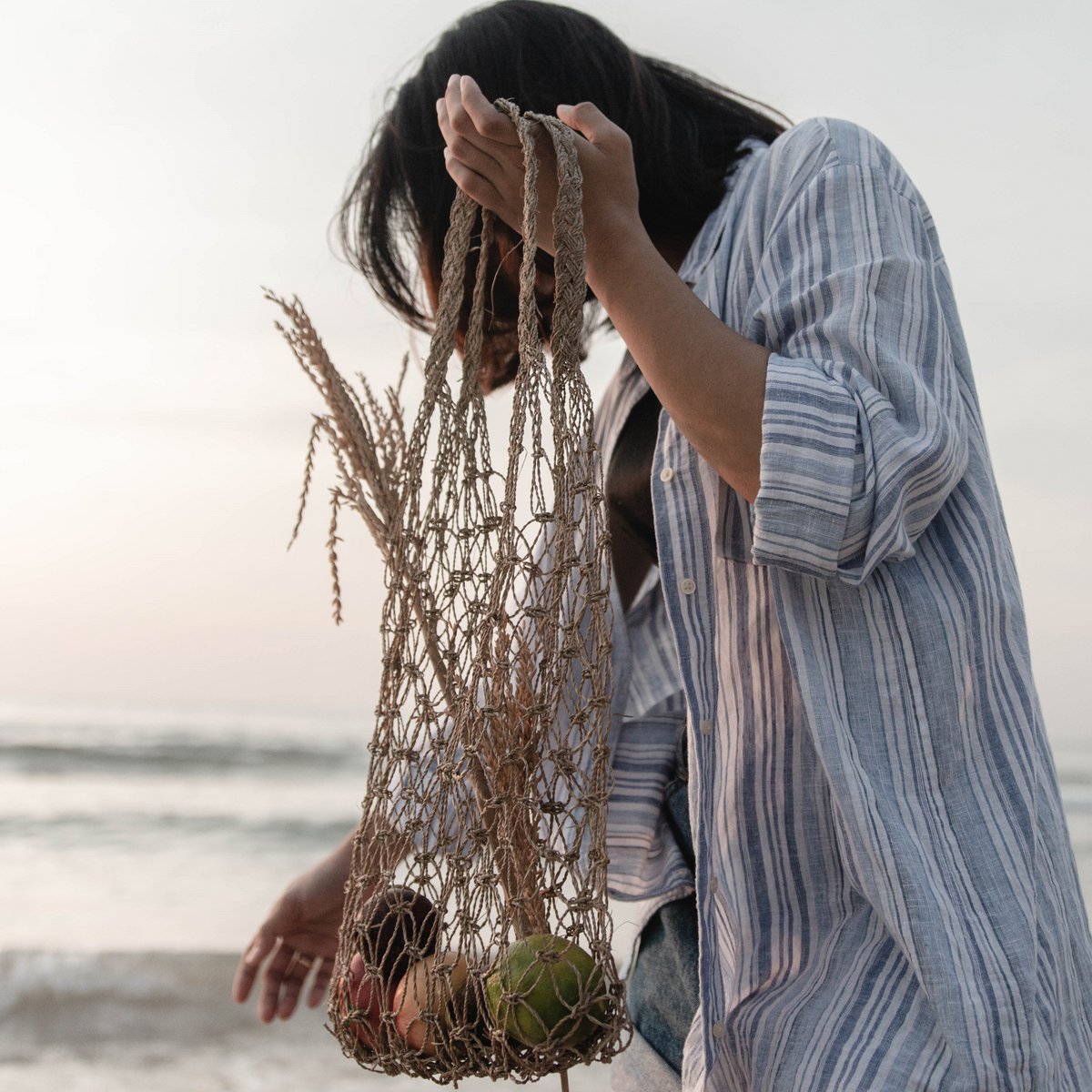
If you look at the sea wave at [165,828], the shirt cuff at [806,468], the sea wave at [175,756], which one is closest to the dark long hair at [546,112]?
the shirt cuff at [806,468]

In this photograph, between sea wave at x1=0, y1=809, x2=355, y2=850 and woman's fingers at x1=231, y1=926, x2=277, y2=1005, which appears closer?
woman's fingers at x1=231, y1=926, x2=277, y2=1005

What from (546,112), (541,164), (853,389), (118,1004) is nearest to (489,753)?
(853,389)

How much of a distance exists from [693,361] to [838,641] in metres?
0.26

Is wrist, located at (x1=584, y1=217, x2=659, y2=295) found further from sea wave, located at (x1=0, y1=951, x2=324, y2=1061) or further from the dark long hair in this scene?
sea wave, located at (x1=0, y1=951, x2=324, y2=1061)

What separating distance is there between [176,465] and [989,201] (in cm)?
607

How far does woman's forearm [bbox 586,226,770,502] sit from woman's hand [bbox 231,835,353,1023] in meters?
0.72

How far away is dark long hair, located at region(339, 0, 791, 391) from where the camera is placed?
1267 mm

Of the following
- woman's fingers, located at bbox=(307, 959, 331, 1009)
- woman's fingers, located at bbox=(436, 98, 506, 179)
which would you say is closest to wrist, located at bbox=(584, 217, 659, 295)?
woman's fingers, located at bbox=(436, 98, 506, 179)

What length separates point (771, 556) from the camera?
87 centimetres

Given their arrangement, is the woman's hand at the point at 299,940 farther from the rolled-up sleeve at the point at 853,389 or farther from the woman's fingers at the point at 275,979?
the rolled-up sleeve at the point at 853,389

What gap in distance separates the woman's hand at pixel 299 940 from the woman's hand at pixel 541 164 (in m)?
0.78

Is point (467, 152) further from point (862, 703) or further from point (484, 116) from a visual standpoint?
point (862, 703)

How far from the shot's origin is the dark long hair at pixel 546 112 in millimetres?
1267

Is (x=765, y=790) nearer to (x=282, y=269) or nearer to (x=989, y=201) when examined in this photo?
(x=282, y=269)
